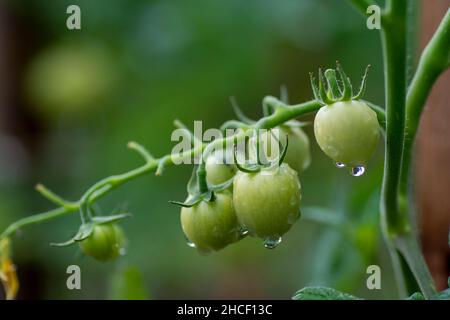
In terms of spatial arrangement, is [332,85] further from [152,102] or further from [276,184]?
[152,102]

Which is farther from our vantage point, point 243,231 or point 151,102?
point 151,102

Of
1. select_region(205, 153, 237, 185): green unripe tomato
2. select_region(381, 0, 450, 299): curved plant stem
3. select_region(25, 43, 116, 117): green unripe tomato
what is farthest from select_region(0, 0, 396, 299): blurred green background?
select_region(205, 153, 237, 185): green unripe tomato

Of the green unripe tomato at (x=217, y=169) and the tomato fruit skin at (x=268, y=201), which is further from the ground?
the green unripe tomato at (x=217, y=169)

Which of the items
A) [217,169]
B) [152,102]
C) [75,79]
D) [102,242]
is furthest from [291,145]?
[75,79]

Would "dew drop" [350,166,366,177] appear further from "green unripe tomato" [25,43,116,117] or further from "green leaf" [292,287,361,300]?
"green unripe tomato" [25,43,116,117]

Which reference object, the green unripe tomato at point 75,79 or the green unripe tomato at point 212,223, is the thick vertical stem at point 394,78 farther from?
the green unripe tomato at point 75,79

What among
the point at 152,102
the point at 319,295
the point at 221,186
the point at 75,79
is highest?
the point at 75,79

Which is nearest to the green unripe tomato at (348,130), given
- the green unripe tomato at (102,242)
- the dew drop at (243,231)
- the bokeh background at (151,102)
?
the dew drop at (243,231)
